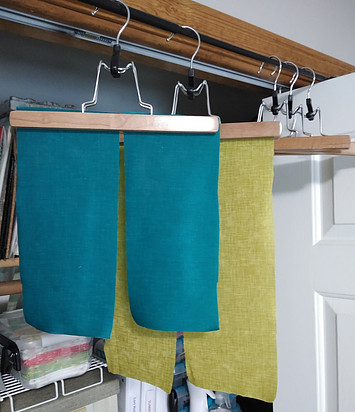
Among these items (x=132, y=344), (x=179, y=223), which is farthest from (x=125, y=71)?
(x=132, y=344)

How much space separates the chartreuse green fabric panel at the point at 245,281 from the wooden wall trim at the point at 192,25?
33 cm

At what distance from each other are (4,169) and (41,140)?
412 mm

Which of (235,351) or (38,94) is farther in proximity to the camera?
(38,94)

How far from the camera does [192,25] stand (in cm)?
90

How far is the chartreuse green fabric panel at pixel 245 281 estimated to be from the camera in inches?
25.0

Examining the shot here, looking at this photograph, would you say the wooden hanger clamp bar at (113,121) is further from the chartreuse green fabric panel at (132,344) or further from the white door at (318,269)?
the white door at (318,269)

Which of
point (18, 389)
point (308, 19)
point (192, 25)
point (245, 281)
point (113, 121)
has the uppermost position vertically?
point (308, 19)

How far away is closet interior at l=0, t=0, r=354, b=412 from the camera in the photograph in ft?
1.97

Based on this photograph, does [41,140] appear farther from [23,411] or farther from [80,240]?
[23,411]

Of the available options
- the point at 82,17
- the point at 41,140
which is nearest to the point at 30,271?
the point at 41,140

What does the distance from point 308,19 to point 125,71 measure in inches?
36.5

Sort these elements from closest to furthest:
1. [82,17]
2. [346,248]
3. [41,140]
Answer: [41,140]
[82,17]
[346,248]

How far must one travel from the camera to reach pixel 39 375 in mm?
949

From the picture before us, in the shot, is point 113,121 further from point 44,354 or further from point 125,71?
point 44,354
